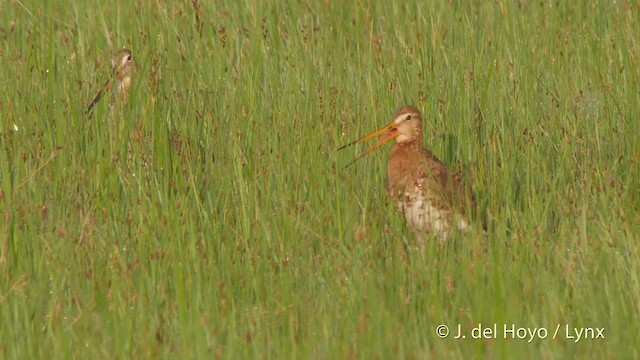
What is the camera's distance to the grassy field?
187 inches

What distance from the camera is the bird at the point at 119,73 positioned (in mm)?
7285

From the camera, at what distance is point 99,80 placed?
27.1 ft

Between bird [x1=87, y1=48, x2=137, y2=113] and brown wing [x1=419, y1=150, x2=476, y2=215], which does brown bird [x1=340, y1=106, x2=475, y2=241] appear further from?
bird [x1=87, y1=48, x2=137, y2=113]

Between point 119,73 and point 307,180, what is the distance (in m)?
1.53

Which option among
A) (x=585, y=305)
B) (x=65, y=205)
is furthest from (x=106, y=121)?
(x=585, y=305)

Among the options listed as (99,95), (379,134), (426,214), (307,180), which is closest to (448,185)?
(426,214)

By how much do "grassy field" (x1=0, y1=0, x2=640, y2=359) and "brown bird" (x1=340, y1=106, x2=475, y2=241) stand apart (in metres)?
0.11

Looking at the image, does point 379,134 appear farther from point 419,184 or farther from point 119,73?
point 119,73

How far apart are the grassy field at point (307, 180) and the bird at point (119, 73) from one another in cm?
9

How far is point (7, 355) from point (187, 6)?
491 cm

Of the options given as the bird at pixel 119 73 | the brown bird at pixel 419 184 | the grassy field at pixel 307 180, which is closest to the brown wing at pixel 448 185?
the brown bird at pixel 419 184

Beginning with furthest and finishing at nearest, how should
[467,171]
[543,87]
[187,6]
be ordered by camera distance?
[187,6] < [543,87] < [467,171]

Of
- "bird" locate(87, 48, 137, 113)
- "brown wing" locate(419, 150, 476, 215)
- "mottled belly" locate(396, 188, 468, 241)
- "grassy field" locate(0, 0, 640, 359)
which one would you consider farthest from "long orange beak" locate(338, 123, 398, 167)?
"bird" locate(87, 48, 137, 113)

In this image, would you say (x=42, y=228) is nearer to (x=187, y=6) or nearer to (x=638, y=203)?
(x=638, y=203)
